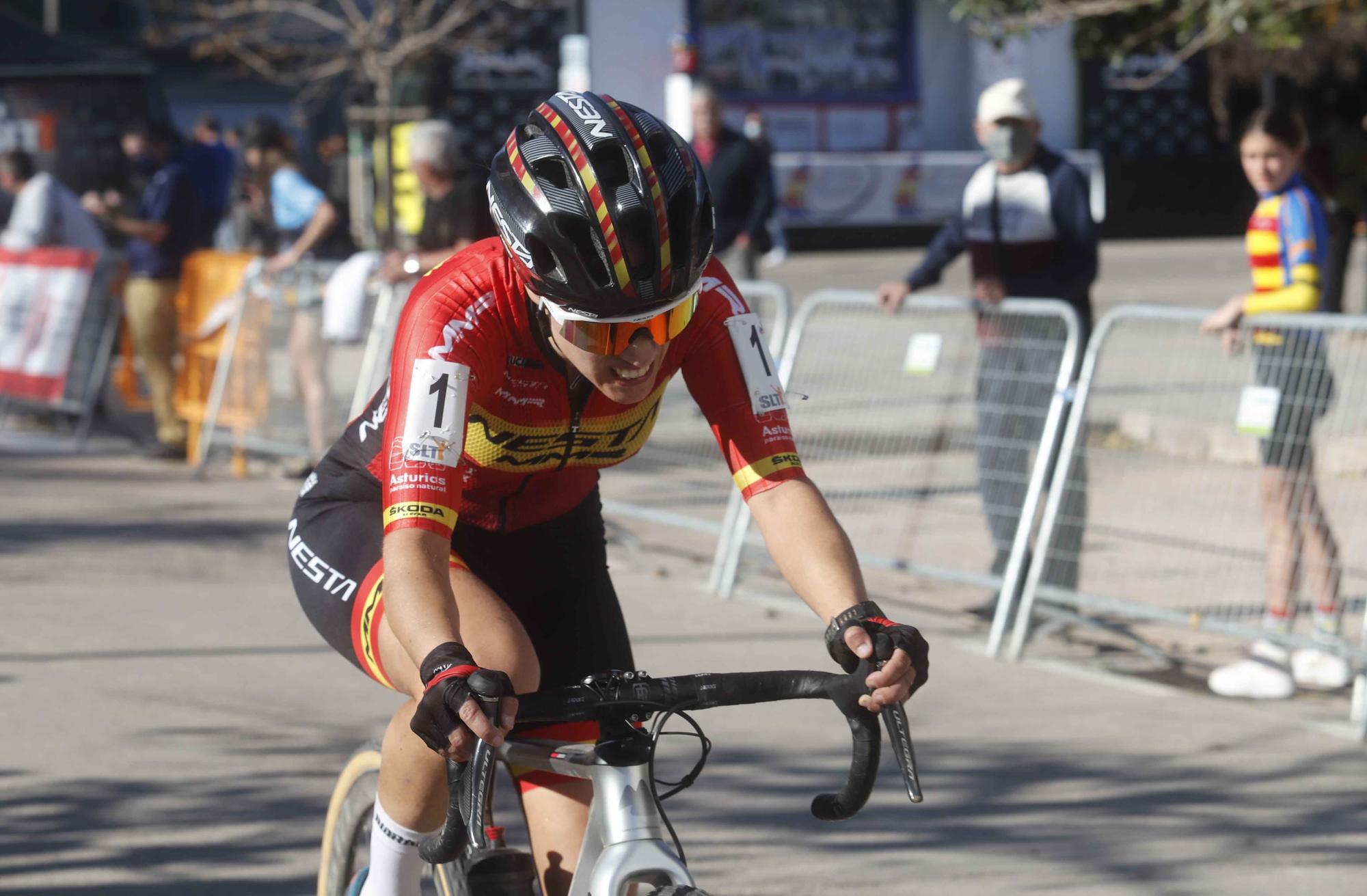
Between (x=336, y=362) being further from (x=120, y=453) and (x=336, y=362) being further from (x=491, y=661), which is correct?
(x=491, y=661)

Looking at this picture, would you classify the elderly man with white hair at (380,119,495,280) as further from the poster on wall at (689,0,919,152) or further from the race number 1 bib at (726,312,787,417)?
the poster on wall at (689,0,919,152)

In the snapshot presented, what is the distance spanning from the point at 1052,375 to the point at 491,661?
14.8 feet

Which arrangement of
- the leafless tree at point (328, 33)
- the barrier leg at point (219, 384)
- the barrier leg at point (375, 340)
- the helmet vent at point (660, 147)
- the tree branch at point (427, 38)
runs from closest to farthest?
1. the helmet vent at point (660, 147)
2. the barrier leg at point (375, 340)
3. the barrier leg at point (219, 384)
4. the tree branch at point (427, 38)
5. the leafless tree at point (328, 33)

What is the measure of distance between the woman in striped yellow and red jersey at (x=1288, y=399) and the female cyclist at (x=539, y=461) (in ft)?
11.4

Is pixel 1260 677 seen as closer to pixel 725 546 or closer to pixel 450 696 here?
pixel 725 546

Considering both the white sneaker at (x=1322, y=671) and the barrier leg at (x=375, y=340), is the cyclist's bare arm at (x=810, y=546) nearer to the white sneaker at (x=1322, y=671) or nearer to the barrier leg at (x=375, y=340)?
the white sneaker at (x=1322, y=671)

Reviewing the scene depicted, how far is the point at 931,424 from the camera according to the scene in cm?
783

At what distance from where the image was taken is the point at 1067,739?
547 cm

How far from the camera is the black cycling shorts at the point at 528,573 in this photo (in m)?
2.98

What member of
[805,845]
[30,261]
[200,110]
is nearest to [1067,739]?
[805,845]

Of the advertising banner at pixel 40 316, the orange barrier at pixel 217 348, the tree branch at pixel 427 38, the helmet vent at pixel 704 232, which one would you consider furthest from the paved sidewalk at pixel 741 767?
the tree branch at pixel 427 38

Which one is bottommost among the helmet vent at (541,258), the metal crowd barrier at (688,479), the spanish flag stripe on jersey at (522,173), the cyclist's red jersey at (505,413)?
the metal crowd barrier at (688,479)

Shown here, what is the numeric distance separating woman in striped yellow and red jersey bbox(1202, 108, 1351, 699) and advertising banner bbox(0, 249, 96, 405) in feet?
26.6

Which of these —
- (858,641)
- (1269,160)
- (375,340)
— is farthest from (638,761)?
(375,340)
